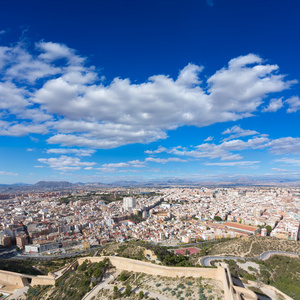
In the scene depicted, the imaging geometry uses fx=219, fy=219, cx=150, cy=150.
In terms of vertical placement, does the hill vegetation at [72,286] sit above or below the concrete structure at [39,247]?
above

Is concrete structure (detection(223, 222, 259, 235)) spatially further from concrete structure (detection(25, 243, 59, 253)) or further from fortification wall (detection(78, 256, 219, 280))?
concrete structure (detection(25, 243, 59, 253))

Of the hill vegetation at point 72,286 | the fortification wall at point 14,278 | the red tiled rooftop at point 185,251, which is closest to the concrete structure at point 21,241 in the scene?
the fortification wall at point 14,278

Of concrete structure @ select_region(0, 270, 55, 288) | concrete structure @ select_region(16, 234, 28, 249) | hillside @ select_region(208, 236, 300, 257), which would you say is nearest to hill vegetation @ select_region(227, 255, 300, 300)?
hillside @ select_region(208, 236, 300, 257)

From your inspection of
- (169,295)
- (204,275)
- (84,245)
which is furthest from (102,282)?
(84,245)

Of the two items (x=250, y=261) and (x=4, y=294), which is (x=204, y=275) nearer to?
(x=250, y=261)

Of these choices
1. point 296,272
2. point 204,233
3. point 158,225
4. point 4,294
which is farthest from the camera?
point 158,225

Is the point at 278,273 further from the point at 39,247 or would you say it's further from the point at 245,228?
the point at 39,247

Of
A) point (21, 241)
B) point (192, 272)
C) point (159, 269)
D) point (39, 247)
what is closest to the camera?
point (192, 272)

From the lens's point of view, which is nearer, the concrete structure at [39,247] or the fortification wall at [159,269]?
the fortification wall at [159,269]

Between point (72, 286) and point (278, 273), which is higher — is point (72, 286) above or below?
above

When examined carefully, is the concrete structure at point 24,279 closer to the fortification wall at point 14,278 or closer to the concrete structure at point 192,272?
the fortification wall at point 14,278

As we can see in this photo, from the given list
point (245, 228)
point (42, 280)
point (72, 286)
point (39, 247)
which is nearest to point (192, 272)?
point (72, 286)
